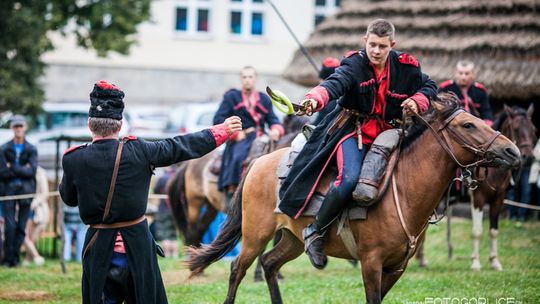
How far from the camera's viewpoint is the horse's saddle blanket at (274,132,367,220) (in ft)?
25.5

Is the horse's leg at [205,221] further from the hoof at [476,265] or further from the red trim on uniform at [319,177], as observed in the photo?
the red trim on uniform at [319,177]

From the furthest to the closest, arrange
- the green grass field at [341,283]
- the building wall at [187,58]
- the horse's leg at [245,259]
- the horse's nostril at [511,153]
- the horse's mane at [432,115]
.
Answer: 1. the building wall at [187,58]
2. the green grass field at [341,283]
3. the horse's leg at [245,259]
4. the horse's mane at [432,115]
5. the horse's nostril at [511,153]

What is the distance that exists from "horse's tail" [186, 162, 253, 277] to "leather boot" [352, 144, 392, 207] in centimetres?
192

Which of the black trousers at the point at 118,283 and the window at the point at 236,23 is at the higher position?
the window at the point at 236,23

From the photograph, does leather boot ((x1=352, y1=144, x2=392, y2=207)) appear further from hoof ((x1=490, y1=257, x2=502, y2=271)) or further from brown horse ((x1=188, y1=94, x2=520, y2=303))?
hoof ((x1=490, y1=257, x2=502, y2=271))

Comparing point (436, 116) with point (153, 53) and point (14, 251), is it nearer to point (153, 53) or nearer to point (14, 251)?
point (14, 251)

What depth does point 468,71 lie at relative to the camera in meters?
12.9

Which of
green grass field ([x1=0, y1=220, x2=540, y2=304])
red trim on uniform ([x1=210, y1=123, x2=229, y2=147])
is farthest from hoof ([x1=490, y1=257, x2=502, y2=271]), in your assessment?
red trim on uniform ([x1=210, y1=123, x2=229, y2=147])

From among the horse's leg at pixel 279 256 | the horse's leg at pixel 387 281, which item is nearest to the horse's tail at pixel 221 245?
the horse's leg at pixel 279 256

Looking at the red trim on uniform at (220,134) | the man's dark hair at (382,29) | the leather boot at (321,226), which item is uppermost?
the man's dark hair at (382,29)

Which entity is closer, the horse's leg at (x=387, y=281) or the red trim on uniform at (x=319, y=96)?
the red trim on uniform at (x=319, y=96)

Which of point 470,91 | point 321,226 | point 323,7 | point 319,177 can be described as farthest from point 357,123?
point 323,7

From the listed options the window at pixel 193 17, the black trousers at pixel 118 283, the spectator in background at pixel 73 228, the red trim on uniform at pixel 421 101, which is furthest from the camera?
the window at pixel 193 17

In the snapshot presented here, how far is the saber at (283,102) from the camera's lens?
6.85m
